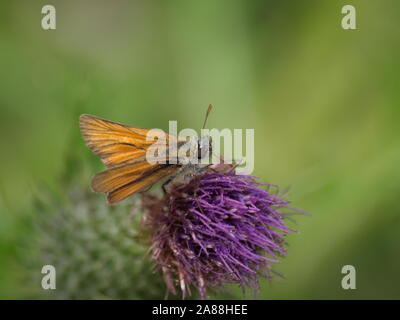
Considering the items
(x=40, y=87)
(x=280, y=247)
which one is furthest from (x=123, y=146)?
(x=40, y=87)

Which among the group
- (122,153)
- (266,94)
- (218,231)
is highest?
(266,94)

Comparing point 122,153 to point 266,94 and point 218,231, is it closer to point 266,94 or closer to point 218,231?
point 218,231

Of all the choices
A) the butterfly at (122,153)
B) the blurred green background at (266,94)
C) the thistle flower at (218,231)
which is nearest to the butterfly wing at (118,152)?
the butterfly at (122,153)

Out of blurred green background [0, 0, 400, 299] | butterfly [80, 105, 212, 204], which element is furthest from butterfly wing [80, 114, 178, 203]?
blurred green background [0, 0, 400, 299]

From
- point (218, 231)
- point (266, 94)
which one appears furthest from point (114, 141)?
point (266, 94)

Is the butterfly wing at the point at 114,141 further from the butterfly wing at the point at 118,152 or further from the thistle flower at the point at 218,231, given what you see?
the thistle flower at the point at 218,231
